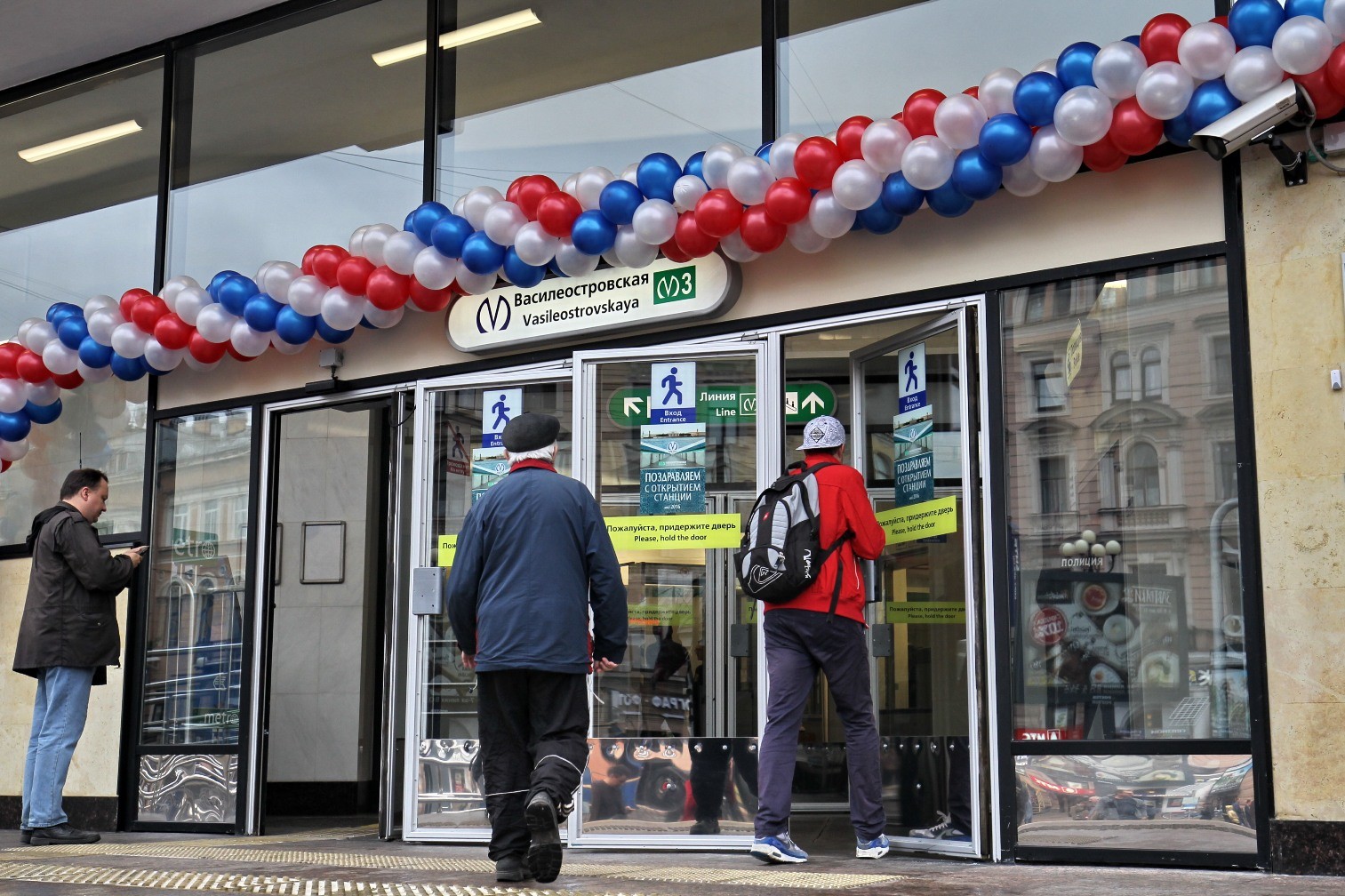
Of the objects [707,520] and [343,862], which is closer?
[343,862]

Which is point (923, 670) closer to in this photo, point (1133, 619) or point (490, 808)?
point (1133, 619)

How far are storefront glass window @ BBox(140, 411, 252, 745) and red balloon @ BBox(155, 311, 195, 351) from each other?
0.69m

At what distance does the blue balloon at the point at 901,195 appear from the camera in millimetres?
5586

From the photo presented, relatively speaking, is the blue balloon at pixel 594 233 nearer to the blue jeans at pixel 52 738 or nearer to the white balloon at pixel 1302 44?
the white balloon at pixel 1302 44

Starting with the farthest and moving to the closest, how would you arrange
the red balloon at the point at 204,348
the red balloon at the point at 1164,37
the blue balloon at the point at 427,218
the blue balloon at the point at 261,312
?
the red balloon at the point at 204,348
the blue balloon at the point at 261,312
the blue balloon at the point at 427,218
the red balloon at the point at 1164,37

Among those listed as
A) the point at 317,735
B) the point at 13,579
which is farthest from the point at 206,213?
the point at 317,735

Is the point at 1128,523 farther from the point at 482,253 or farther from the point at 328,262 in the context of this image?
the point at 328,262

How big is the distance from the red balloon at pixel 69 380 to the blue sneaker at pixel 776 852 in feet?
16.0

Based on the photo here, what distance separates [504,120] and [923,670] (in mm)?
3658

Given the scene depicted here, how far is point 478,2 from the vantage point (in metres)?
7.88

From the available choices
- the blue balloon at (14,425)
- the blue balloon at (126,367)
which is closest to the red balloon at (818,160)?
the blue balloon at (126,367)

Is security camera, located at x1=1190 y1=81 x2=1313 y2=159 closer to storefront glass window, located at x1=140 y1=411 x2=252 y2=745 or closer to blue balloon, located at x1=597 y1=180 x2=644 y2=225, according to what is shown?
blue balloon, located at x1=597 y1=180 x2=644 y2=225

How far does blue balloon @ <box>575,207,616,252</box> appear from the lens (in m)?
6.24

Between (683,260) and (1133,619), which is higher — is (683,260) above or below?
above
